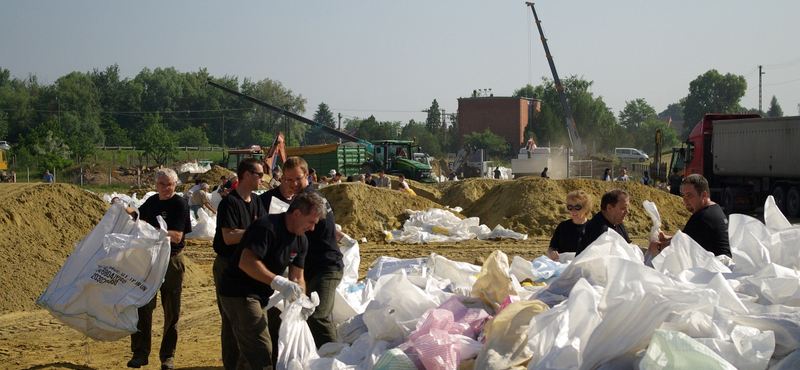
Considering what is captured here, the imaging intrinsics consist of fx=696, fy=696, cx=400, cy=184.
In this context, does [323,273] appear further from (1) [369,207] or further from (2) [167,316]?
(1) [369,207]

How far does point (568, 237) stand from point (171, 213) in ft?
10.4

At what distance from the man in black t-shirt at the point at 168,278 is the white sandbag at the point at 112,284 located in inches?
→ 9.8

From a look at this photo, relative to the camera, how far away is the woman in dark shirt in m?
5.40

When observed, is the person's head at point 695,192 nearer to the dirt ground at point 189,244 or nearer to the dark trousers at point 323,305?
the dark trousers at point 323,305

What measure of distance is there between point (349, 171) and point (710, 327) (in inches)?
1117

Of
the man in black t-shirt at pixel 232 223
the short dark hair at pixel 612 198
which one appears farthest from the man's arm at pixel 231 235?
the short dark hair at pixel 612 198

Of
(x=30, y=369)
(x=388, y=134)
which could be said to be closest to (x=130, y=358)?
(x=30, y=369)

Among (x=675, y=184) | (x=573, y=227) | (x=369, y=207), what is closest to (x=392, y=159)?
(x=675, y=184)

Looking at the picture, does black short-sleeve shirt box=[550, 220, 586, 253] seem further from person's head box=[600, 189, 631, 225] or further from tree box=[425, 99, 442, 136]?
tree box=[425, 99, 442, 136]

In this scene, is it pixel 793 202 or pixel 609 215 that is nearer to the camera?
pixel 609 215

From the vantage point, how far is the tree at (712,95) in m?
76.4

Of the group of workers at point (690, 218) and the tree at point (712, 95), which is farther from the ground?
the tree at point (712, 95)

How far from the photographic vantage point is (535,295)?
14.9ft

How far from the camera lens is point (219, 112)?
82000 mm
